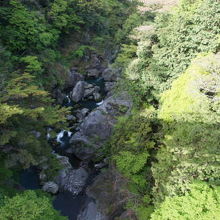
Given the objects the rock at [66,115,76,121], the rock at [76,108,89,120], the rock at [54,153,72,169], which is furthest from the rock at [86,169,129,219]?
the rock at [76,108,89,120]

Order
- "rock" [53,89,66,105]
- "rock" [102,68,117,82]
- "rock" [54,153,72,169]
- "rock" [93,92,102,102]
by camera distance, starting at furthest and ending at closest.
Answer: "rock" [102,68,117,82] < "rock" [93,92,102,102] < "rock" [53,89,66,105] < "rock" [54,153,72,169]

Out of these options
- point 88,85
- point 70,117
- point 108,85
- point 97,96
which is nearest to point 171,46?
point 70,117

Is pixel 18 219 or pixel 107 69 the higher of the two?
pixel 18 219

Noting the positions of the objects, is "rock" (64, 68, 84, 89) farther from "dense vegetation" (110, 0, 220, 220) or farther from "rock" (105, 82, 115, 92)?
"dense vegetation" (110, 0, 220, 220)

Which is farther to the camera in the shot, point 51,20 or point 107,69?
point 107,69

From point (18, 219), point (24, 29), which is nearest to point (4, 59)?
point (24, 29)

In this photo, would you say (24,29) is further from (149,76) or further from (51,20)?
(149,76)

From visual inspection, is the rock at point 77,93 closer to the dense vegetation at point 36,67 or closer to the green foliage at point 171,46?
the dense vegetation at point 36,67

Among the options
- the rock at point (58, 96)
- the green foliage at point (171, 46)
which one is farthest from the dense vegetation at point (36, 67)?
the green foliage at point (171, 46)
